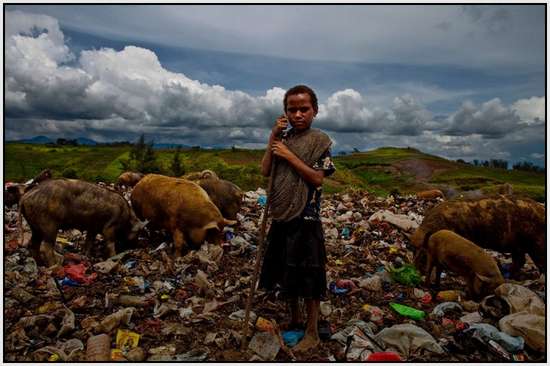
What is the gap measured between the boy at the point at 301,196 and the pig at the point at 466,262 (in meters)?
2.45

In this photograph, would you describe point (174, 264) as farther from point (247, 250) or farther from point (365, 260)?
point (365, 260)

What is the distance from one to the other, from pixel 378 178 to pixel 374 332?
3379cm

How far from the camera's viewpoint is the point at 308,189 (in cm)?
338

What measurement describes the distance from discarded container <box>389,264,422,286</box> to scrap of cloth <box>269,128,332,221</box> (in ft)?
9.42

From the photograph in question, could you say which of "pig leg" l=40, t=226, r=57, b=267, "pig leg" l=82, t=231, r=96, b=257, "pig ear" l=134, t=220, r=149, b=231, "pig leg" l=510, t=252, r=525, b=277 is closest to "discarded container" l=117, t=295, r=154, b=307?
"pig leg" l=40, t=226, r=57, b=267

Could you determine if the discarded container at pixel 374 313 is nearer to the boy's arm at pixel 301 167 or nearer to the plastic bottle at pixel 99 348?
the boy's arm at pixel 301 167

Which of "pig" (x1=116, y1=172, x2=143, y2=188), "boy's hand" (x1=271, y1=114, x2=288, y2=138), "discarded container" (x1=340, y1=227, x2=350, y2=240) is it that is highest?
"boy's hand" (x1=271, y1=114, x2=288, y2=138)

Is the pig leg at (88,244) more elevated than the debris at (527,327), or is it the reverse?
Result: the pig leg at (88,244)

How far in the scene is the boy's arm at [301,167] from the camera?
3293mm

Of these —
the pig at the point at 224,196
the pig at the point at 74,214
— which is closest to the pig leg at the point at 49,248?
the pig at the point at 74,214

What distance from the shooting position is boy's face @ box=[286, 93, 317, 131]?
11.2 ft

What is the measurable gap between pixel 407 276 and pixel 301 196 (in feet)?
9.66

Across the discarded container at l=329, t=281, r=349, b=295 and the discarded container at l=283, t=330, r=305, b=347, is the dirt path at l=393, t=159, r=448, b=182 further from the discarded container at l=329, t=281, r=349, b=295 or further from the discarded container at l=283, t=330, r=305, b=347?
the discarded container at l=283, t=330, r=305, b=347

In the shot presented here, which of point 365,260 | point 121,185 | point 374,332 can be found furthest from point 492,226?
point 121,185
